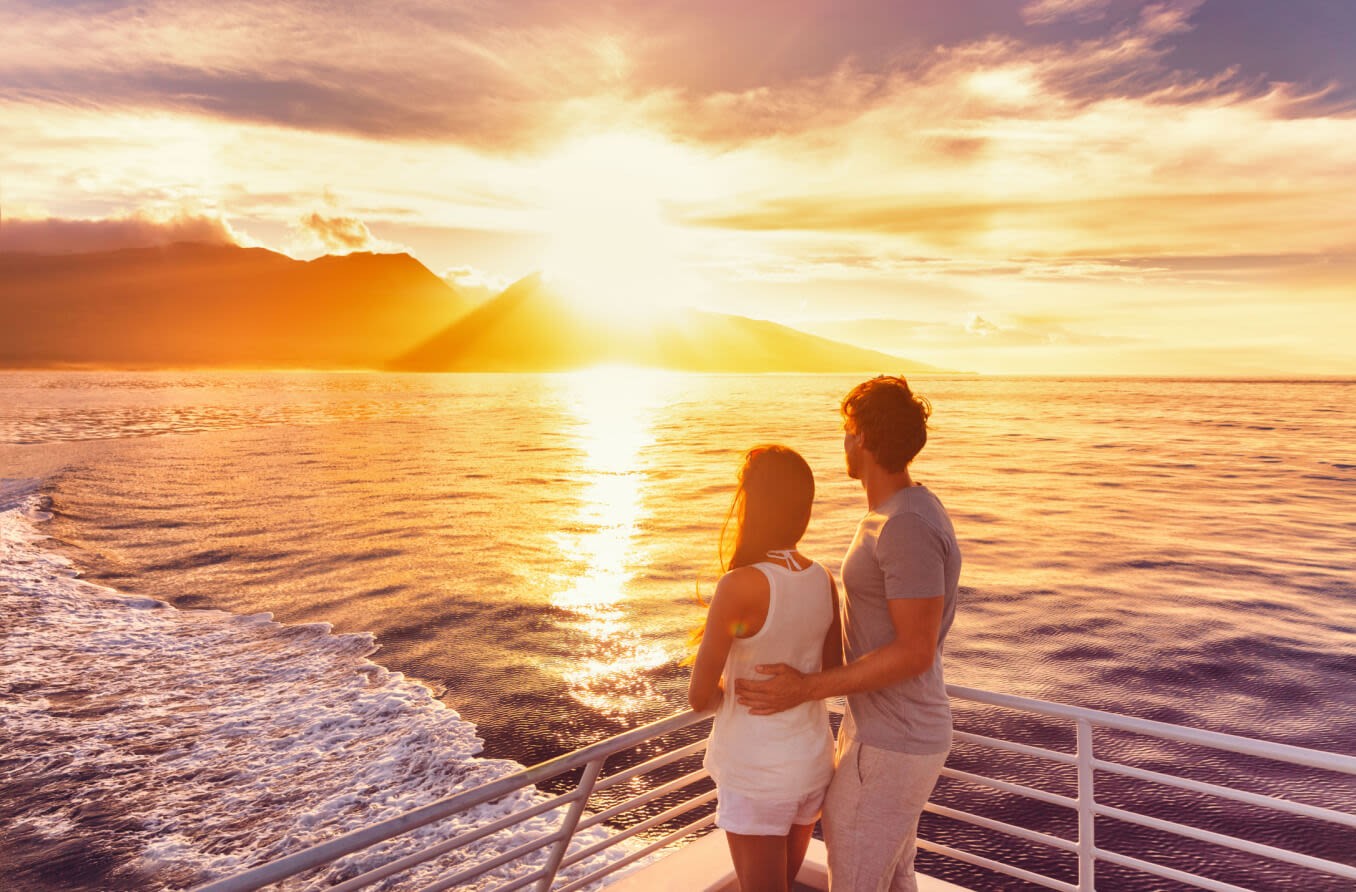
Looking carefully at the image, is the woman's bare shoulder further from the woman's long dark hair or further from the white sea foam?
the white sea foam

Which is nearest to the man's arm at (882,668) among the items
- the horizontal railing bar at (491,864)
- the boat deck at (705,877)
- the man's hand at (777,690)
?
the man's hand at (777,690)

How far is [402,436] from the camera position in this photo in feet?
156

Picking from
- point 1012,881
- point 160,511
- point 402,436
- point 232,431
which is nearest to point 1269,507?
point 1012,881

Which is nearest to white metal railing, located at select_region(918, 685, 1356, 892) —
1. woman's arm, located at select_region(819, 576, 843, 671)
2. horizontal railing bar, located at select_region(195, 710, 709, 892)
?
woman's arm, located at select_region(819, 576, 843, 671)

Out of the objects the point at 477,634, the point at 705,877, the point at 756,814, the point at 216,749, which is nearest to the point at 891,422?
the point at 756,814

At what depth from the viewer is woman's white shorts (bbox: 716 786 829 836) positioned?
241 cm

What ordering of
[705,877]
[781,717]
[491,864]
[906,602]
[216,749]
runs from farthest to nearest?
[216,749] → [705,877] → [491,864] → [781,717] → [906,602]

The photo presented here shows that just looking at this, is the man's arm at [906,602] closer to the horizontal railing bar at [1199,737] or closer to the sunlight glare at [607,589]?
the horizontal railing bar at [1199,737]

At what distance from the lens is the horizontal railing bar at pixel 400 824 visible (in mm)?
1771

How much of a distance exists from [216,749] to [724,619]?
28.8 feet

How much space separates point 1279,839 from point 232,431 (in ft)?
179

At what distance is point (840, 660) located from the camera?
254 centimetres

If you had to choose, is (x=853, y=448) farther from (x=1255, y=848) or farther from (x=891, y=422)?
(x=1255, y=848)

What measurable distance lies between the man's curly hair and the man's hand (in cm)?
71
